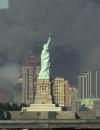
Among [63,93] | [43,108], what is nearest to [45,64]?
[43,108]

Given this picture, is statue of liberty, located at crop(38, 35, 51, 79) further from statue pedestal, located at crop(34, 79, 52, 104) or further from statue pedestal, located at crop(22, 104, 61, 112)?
statue pedestal, located at crop(22, 104, 61, 112)

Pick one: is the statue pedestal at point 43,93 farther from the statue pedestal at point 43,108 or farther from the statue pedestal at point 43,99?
the statue pedestal at point 43,108

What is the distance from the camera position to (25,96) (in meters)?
125

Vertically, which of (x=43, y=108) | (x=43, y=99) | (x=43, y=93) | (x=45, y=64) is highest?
(x=45, y=64)

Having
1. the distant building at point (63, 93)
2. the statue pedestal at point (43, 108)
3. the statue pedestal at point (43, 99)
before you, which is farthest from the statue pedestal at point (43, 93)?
the distant building at point (63, 93)

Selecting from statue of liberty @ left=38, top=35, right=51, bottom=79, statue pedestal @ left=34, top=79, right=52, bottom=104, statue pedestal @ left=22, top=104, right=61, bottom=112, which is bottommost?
statue pedestal @ left=22, top=104, right=61, bottom=112

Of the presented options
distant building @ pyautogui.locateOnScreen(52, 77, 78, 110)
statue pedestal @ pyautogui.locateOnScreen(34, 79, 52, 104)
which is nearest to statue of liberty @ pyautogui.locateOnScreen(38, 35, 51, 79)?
statue pedestal @ pyautogui.locateOnScreen(34, 79, 52, 104)

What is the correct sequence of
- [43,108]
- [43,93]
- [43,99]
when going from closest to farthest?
[43,108]
[43,99]
[43,93]

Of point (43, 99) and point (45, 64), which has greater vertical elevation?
point (45, 64)

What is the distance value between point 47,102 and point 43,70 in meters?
3.03

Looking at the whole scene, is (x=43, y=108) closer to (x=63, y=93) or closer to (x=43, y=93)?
(x=43, y=93)

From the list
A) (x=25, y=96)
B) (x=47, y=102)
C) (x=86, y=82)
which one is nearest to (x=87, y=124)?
(x=47, y=102)

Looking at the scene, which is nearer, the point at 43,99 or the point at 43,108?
the point at 43,108

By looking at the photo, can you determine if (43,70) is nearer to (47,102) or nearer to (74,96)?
(47,102)
